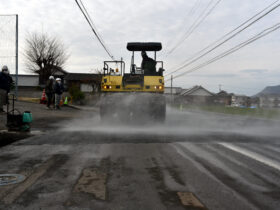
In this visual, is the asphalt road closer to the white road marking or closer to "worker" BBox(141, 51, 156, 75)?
the white road marking

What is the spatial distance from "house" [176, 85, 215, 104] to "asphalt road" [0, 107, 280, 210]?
7093 centimetres

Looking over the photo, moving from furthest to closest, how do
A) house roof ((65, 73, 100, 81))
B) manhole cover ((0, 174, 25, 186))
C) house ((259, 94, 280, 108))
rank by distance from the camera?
house ((259, 94, 280, 108)), house roof ((65, 73, 100, 81)), manhole cover ((0, 174, 25, 186))

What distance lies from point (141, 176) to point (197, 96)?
76.3m

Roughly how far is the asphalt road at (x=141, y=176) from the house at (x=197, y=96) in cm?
7093

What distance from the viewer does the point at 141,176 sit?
366 centimetres

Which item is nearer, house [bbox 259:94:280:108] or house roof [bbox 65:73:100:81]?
house roof [bbox 65:73:100:81]

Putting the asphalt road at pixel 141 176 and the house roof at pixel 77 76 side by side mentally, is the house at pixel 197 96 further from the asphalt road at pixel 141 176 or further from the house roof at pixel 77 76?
the asphalt road at pixel 141 176

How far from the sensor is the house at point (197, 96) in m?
75.8

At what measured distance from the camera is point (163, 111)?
33.5ft

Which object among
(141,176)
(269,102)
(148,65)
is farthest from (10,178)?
(269,102)

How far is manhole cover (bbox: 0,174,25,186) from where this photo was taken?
11.1ft

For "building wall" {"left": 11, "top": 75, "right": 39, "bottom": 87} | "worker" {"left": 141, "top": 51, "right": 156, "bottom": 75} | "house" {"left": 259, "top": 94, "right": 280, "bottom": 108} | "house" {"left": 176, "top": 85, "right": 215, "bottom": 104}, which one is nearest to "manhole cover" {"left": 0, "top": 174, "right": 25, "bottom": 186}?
"worker" {"left": 141, "top": 51, "right": 156, "bottom": 75}

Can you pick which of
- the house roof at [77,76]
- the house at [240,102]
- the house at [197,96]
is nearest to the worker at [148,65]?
the house roof at [77,76]

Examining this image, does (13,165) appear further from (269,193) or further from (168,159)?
(269,193)
